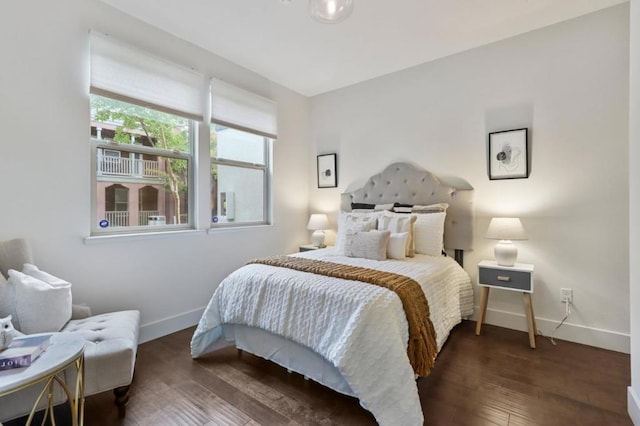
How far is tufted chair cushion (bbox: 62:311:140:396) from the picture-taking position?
5.07ft

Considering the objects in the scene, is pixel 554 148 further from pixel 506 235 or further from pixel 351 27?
pixel 351 27

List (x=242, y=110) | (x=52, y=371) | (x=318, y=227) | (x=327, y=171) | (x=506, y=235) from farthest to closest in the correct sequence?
(x=327, y=171), (x=318, y=227), (x=242, y=110), (x=506, y=235), (x=52, y=371)

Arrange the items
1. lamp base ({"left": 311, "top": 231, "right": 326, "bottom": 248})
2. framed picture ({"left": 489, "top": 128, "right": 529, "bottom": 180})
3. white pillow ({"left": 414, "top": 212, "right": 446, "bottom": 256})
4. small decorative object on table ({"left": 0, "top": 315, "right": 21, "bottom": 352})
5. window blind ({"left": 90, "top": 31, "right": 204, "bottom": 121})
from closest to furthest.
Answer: small decorative object on table ({"left": 0, "top": 315, "right": 21, "bottom": 352})
window blind ({"left": 90, "top": 31, "right": 204, "bottom": 121})
framed picture ({"left": 489, "top": 128, "right": 529, "bottom": 180})
white pillow ({"left": 414, "top": 212, "right": 446, "bottom": 256})
lamp base ({"left": 311, "top": 231, "right": 326, "bottom": 248})

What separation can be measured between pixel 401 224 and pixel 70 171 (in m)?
2.78

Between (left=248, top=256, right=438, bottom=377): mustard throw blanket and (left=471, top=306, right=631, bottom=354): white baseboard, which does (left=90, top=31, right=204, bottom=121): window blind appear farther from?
(left=471, top=306, right=631, bottom=354): white baseboard

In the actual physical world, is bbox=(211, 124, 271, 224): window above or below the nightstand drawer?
above

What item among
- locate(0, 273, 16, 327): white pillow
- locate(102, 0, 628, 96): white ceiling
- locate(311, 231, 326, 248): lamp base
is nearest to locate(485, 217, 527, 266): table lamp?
locate(102, 0, 628, 96): white ceiling

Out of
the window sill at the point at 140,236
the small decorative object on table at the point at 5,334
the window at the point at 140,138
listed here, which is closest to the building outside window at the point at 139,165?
the window at the point at 140,138

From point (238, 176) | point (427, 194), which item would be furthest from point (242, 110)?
point (427, 194)

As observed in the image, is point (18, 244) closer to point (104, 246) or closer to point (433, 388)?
point (104, 246)

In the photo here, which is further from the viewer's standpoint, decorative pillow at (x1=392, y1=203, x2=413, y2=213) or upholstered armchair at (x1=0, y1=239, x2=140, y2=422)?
decorative pillow at (x1=392, y1=203, x2=413, y2=213)

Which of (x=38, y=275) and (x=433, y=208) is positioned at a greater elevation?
(x=433, y=208)

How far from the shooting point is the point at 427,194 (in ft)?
10.7

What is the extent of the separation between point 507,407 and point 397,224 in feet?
5.14
